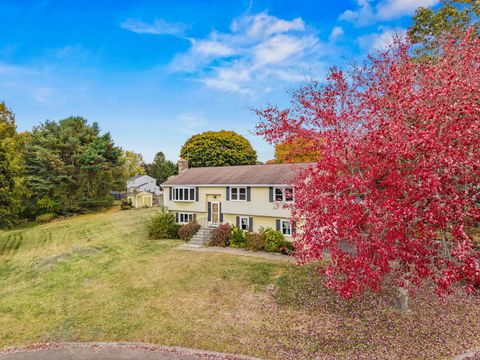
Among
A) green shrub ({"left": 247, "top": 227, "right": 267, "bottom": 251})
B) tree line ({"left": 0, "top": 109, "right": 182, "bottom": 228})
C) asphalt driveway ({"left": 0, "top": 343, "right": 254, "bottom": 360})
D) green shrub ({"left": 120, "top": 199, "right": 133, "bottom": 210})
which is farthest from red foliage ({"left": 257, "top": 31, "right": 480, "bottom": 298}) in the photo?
tree line ({"left": 0, "top": 109, "right": 182, "bottom": 228})

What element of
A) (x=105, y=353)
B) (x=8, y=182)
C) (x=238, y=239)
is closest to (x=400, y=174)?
(x=105, y=353)

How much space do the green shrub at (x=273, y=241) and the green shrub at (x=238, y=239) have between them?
240 centimetres

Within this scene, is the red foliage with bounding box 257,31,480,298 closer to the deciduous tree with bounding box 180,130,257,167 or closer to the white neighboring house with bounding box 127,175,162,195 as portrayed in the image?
the deciduous tree with bounding box 180,130,257,167

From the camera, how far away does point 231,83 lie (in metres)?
25.6

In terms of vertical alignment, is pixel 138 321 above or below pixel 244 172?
below

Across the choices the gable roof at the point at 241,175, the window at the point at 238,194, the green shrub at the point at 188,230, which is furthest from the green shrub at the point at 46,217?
the window at the point at 238,194

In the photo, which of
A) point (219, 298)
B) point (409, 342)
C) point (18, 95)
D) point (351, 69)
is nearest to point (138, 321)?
point (219, 298)

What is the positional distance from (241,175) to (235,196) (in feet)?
8.20

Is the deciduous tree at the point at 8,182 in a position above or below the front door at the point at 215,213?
above

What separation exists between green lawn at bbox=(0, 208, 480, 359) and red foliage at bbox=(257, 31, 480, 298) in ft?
9.59

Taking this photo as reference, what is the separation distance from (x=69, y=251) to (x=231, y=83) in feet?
72.0

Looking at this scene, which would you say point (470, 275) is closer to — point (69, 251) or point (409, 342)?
point (409, 342)

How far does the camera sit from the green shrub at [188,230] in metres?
26.4

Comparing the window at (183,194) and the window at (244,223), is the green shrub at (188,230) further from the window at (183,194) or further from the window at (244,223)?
the window at (244,223)
